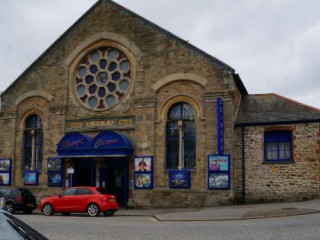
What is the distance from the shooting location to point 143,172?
25453 mm

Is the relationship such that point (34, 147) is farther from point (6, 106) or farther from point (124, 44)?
point (124, 44)

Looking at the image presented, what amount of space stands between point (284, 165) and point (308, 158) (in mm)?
1242

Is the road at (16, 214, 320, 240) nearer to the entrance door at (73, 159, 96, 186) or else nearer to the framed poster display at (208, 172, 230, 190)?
the framed poster display at (208, 172, 230, 190)

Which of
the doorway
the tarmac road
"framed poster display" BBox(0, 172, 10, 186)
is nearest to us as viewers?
the tarmac road

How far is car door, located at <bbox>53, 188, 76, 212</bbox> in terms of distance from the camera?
2161 cm

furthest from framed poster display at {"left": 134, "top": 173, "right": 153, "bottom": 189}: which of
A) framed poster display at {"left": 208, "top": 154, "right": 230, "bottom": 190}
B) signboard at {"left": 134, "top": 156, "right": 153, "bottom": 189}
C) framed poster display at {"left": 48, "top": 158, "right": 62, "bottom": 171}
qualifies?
framed poster display at {"left": 48, "top": 158, "right": 62, "bottom": 171}

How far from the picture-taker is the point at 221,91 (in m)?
24.2

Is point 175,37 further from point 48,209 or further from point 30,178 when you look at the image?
point 30,178

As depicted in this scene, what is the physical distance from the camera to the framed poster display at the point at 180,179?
24516mm

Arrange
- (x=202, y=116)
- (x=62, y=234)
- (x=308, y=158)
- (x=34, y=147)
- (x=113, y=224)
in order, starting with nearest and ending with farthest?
(x=62, y=234) < (x=113, y=224) < (x=308, y=158) < (x=202, y=116) < (x=34, y=147)

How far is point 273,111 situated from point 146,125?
706 cm

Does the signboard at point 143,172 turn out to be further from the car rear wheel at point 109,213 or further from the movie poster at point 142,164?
the car rear wheel at point 109,213

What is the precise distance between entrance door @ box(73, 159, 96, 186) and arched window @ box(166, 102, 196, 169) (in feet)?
16.8

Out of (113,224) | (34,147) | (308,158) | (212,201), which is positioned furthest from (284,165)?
(34,147)
